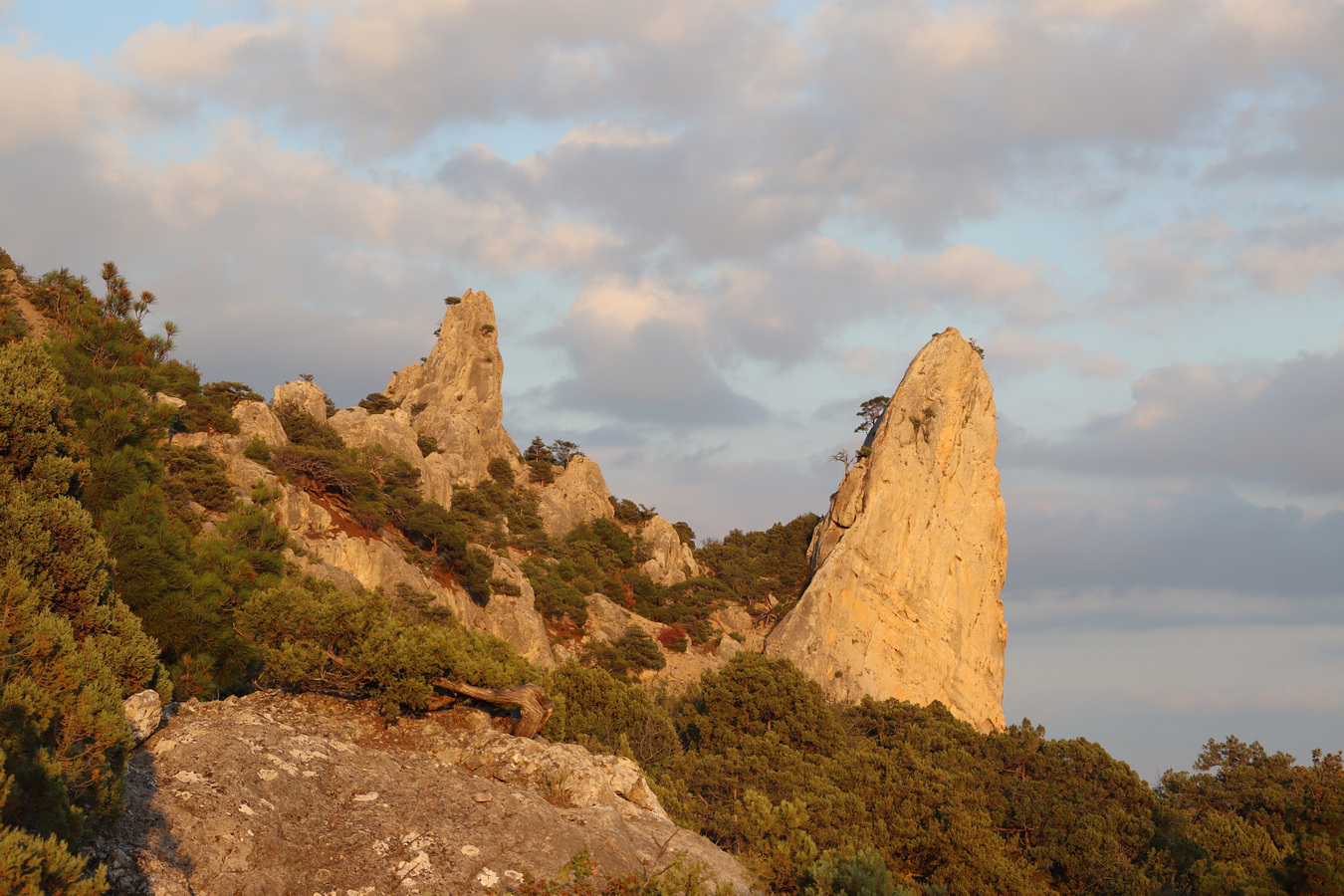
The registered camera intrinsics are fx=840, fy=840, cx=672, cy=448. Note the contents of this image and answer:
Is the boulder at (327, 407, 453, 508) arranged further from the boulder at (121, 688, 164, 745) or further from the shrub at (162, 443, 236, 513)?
the boulder at (121, 688, 164, 745)

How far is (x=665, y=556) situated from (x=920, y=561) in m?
20.7

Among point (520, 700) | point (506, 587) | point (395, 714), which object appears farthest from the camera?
point (506, 587)

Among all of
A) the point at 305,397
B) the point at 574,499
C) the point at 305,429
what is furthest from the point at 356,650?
the point at 574,499

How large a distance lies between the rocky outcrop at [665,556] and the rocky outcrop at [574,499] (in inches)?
172

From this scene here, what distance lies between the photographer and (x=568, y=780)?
36.9 ft

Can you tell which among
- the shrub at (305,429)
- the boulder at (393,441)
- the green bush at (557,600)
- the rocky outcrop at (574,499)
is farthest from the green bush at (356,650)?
the rocky outcrop at (574,499)

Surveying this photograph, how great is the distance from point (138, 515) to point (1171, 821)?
2724 cm

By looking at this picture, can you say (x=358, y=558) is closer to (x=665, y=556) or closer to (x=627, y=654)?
(x=627, y=654)

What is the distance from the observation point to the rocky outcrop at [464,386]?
68.1 m

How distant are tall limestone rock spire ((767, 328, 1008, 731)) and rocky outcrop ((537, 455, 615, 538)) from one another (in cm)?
1900

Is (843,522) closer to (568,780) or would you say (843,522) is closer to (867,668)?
(867,668)

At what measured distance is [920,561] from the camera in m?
59.9

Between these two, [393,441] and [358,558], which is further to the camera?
[393,441]

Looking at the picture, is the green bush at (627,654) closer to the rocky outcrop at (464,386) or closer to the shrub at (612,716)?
the rocky outcrop at (464,386)
